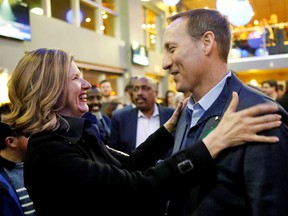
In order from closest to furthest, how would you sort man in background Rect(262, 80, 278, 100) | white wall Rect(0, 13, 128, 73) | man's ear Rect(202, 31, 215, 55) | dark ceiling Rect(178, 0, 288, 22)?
man's ear Rect(202, 31, 215, 55), man in background Rect(262, 80, 278, 100), white wall Rect(0, 13, 128, 73), dark ceiling Rect(178, 0, 288, 22)

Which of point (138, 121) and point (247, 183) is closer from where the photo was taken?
point (247, 183)

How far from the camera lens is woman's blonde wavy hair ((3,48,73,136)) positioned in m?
1.46

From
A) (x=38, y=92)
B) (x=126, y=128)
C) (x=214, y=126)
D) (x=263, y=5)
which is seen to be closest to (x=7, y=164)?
(x=38, y=92)

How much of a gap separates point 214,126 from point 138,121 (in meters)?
2.33

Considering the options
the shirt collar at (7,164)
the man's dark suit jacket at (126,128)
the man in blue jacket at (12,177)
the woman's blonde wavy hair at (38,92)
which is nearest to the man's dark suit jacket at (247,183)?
the woman's blonde wavy hair at (38,92)

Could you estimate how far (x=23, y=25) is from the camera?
20.4ft

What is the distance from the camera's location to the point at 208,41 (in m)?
1.42

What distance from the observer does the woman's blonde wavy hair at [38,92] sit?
4.78ft

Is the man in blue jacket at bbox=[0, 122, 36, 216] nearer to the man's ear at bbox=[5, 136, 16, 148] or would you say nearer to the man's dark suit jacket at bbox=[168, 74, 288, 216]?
the man's ear at bbox=[5, 136, 16, 148]

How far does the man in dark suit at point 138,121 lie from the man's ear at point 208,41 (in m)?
2.19

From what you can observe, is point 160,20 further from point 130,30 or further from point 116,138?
point 116,138

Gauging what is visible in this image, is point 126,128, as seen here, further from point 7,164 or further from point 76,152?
point 76,152

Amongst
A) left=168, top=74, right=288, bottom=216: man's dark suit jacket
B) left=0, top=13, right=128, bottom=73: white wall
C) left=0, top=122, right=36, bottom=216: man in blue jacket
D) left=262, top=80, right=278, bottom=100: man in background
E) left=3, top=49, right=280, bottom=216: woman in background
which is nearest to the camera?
left=168, top=74, right=288, bottom=216: man's dark suit jacket

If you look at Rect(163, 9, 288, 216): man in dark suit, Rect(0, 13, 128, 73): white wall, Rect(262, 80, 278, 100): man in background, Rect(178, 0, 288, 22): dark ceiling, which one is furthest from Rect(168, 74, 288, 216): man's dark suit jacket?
Rect(178, 0, 288, 22): dark ceiling
